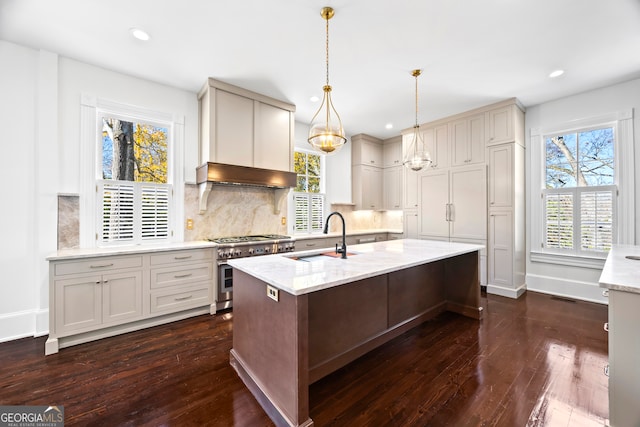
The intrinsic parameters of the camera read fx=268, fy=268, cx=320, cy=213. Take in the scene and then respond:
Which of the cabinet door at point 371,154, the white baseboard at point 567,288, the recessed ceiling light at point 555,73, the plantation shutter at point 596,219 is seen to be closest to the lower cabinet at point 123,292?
the cabinet door at point 371,154

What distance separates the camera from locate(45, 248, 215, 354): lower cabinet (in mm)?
2502

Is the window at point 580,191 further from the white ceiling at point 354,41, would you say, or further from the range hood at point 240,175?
the range hood at point 240,175

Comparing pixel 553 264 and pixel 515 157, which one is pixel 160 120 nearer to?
pixel 515 157

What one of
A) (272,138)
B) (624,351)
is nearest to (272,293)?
(624,351)

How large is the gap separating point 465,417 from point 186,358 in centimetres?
219

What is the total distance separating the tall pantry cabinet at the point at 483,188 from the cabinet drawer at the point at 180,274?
3.80 m

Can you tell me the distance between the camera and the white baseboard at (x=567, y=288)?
377 cm

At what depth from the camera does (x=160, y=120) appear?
3.52 metres

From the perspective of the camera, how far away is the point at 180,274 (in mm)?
3162

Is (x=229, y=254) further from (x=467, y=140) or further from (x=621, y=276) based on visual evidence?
(x=467, y=140)

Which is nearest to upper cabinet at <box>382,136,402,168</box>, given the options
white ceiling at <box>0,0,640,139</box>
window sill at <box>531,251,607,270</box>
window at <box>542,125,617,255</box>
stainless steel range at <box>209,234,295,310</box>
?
white ceiling at <box>0,0,640,139</box>

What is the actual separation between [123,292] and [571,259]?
5.89 meters

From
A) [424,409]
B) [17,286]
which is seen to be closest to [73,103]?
[17,286]

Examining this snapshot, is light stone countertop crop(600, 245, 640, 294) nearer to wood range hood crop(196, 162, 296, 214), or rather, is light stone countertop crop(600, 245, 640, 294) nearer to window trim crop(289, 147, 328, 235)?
wood range hood crop(196, 162, 296, 214)
